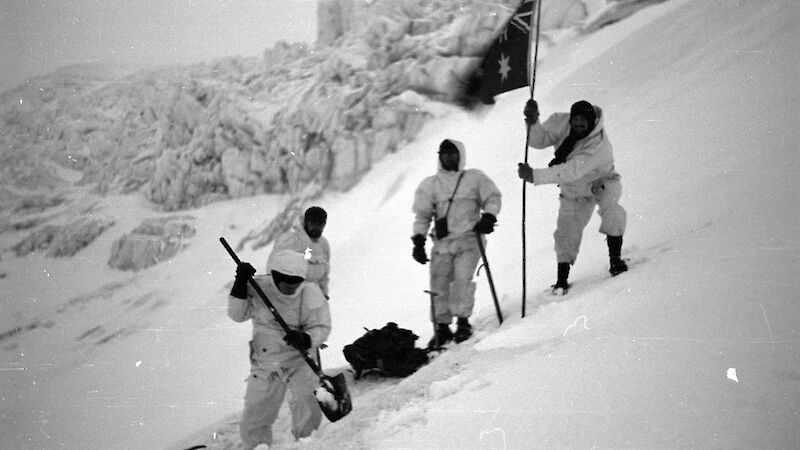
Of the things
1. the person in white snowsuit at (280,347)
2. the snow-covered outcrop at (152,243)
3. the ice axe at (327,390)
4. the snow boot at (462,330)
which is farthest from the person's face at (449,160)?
the snow-covered outcrop at (152,243)

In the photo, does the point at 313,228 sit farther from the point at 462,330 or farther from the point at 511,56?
the point at 511,56

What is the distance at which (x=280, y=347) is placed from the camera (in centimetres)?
365

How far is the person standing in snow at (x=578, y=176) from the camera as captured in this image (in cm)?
423

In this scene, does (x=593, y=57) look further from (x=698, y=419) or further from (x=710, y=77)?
(x=698, y=419)

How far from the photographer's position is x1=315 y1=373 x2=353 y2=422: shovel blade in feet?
11.6

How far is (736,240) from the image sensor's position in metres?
3.89

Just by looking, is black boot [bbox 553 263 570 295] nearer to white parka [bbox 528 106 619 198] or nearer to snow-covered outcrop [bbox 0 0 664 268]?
white parka [bbox 528 106 619 198]

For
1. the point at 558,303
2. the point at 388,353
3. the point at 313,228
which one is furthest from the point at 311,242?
the point at 558,303

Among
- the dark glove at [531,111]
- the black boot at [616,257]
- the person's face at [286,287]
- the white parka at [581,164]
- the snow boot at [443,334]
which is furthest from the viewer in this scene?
the snow boot at [443,334]

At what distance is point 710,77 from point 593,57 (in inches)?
107

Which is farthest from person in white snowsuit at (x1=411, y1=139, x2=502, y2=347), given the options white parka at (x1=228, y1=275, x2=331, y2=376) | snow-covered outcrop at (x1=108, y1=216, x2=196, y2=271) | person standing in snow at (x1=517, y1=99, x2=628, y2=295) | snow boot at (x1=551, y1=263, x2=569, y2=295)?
snow-covered outcrop at (x1=108, y1=216, x2=196, y2=271)

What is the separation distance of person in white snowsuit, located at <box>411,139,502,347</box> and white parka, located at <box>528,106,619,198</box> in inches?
19.4

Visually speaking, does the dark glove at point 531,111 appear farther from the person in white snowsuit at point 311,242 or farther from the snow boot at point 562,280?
the person in white snowsuit at point 311,242

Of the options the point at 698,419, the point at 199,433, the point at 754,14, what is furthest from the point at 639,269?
the point at 754,14
